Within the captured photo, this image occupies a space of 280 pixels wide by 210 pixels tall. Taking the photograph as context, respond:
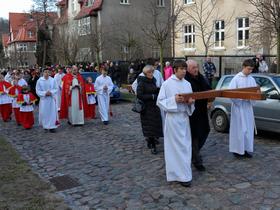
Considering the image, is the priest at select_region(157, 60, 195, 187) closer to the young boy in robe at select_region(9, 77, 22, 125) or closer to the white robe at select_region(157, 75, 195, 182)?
the white robe at select_region(157, 75, 195, 182)

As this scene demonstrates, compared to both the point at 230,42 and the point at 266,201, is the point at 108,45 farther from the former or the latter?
the point at 266,201

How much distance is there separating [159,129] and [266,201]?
11.0ft

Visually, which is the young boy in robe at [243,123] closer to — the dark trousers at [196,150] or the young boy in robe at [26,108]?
the dark trousers at [196,150]

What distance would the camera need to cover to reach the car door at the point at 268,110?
9203 millimetres

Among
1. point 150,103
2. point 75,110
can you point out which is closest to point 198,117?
point 150,103

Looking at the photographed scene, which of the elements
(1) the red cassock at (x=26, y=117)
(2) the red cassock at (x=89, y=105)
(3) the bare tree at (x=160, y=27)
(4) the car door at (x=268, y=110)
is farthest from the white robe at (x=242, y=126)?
(3) the bare tree at (x=160, y=27)

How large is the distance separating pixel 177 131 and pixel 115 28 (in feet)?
123

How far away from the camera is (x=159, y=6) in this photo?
46.3 meters

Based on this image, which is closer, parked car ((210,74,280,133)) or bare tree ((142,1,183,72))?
parked car ((210,74,280,133))

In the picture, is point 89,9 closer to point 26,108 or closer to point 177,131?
point 26,108

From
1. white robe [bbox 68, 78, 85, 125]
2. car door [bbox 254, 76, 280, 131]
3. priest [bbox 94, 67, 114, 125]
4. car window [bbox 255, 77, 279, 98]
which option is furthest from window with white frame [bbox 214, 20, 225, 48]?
car door [bbox 254, 76, 280, 131]

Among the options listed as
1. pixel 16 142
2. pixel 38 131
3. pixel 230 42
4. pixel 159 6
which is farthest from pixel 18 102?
pixel 159 6

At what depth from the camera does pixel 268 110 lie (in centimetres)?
936

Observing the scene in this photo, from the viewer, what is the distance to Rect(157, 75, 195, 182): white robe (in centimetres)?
627
